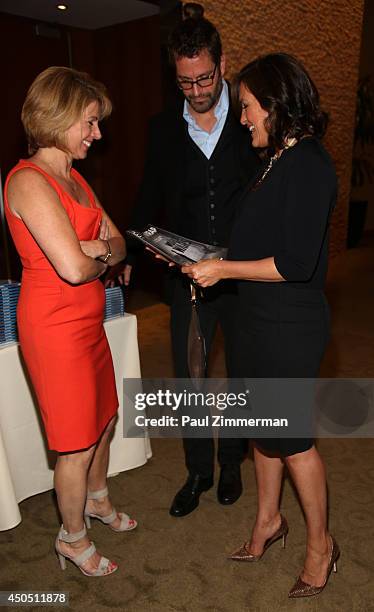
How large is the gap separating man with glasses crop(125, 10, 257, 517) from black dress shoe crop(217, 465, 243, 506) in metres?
0.16

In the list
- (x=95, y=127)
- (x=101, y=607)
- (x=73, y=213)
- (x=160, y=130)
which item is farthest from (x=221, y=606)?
(x=160, y=130)

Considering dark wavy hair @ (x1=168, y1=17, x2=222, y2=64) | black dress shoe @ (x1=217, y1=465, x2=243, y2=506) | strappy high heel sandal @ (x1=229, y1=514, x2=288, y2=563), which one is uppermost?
dark wavy hair @ (x1=168, y1=17, x2=222, y2=64)

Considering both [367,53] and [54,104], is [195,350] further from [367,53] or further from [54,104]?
[367,53]

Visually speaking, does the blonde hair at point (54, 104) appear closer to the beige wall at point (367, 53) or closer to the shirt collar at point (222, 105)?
the shirt collar at point (222, 105)

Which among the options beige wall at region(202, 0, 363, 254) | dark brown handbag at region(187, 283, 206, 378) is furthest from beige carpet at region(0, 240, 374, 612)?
beige wall at region(202, 0, 363, 254)

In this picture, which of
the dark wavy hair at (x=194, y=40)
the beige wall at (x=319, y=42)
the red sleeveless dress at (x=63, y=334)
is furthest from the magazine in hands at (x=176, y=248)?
the beige wall at (x=319, y=42)

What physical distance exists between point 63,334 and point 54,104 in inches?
25.8

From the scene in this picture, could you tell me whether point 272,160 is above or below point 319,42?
below

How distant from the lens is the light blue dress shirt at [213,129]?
2002 mm

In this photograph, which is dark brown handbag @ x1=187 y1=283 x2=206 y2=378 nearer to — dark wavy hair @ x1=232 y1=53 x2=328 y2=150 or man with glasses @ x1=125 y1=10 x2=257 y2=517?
man with glasses @ x1=125 y1=10 x2=257 y2=517

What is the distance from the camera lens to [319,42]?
6387 mm

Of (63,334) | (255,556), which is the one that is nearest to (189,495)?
(255,556)

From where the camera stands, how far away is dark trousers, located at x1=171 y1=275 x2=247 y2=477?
2.06 meters

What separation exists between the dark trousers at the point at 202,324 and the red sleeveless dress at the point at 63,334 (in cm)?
47
